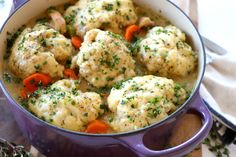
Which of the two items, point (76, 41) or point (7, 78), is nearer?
point (7, 78)

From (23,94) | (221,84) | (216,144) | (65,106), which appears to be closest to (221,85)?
(221,84)

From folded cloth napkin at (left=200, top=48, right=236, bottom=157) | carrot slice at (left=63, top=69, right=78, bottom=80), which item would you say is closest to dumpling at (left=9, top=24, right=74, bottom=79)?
carrot slice at (left=63, top=69, right=78, bottom=80)

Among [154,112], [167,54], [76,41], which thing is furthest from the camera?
[76,41]

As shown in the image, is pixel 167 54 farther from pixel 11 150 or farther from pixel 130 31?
pixel 11 150

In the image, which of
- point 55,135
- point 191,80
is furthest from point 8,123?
point 191,80

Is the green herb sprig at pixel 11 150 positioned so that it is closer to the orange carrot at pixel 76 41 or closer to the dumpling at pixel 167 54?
the orange carrot at pixel 76 41

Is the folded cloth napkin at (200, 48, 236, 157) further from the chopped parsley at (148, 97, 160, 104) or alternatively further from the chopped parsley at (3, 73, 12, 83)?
the chopped parsley at (3, 73, 12, 83)

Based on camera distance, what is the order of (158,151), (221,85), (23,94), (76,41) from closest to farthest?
(158,151) < (23,94) < (76,41) < (221,85)
